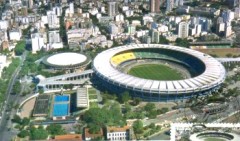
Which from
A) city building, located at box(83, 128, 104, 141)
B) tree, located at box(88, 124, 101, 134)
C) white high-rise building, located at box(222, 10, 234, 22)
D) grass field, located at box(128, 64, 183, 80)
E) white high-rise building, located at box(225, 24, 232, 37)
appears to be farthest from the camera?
white high-rise building, located at box(222, 10, 234, 22)

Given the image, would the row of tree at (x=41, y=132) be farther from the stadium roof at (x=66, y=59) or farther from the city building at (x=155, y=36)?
the city building at (x=155, y=36)

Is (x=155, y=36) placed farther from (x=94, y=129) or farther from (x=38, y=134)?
(x=38, y=134)

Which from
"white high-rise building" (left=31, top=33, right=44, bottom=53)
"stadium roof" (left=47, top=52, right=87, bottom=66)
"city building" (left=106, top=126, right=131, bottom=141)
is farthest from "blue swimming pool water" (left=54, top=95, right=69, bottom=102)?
"white high-rise building" (left=31, top=33, right=44, bottom=53)

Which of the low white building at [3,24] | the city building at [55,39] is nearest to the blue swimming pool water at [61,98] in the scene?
the city building at [55,39]

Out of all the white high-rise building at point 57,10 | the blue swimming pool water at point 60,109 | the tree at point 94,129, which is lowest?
the blue swimming pool water at point 60,109

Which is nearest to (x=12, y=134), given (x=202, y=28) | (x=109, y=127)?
(x=109, y=127)

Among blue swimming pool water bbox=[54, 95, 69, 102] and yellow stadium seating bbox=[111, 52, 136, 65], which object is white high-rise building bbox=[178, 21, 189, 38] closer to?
yellow stadium seating bbox=[111, 52, 136, 65]
